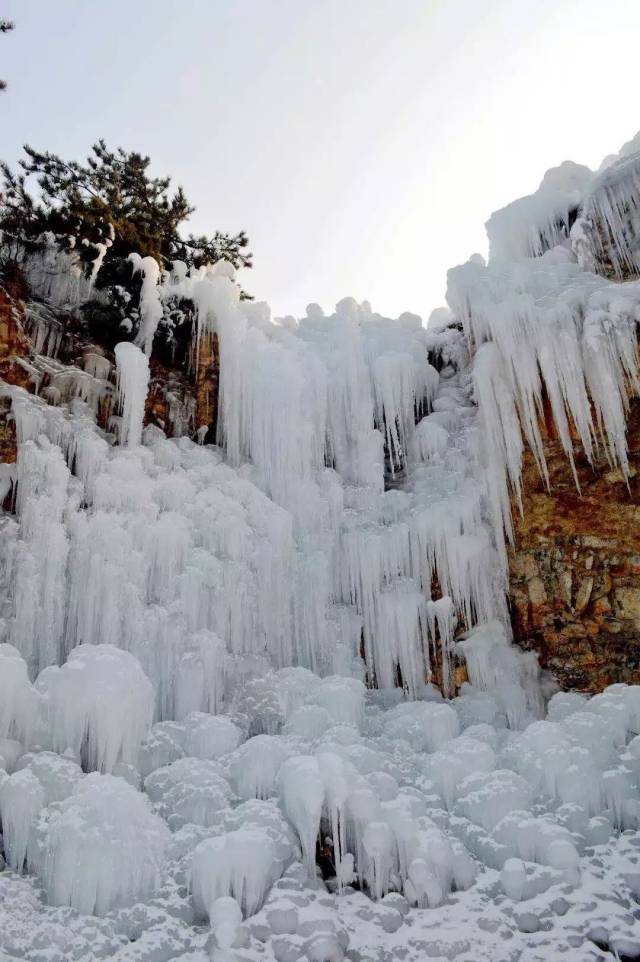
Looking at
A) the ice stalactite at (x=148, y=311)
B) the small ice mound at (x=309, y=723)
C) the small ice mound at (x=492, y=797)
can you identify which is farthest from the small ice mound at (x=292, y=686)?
the ice stalactite at (x=148, y=311)

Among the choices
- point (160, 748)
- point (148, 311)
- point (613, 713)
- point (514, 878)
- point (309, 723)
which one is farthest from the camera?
point (148, 311)

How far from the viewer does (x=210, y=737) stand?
6.41 m

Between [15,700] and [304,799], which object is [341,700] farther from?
[15,700]

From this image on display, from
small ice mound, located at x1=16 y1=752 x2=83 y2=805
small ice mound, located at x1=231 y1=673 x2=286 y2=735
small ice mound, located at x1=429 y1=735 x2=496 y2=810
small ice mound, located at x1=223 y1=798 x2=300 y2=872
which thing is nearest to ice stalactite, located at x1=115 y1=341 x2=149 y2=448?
small ice mound, located at x1=231 y1=673 x2=286 y2=735

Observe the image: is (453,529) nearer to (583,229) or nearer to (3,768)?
(583,229)

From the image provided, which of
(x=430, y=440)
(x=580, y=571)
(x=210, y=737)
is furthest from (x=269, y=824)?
(x=430, y=440)

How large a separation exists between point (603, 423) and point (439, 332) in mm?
3579

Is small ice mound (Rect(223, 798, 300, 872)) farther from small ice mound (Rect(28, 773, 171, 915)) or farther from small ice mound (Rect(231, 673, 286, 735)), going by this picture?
small ice mound (Rect(231, 673, 286, 735))

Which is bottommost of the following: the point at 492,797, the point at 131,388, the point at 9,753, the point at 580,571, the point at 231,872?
the point at 231,872

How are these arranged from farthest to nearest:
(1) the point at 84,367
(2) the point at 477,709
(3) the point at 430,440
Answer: (3) the point at 430,440
(1) the point at 84,367
(2) the point at 477,709

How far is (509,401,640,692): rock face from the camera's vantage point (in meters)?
8.93

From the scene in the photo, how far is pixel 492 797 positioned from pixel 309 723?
186cm

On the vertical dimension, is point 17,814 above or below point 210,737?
below

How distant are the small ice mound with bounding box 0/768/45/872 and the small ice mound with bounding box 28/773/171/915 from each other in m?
0.07
